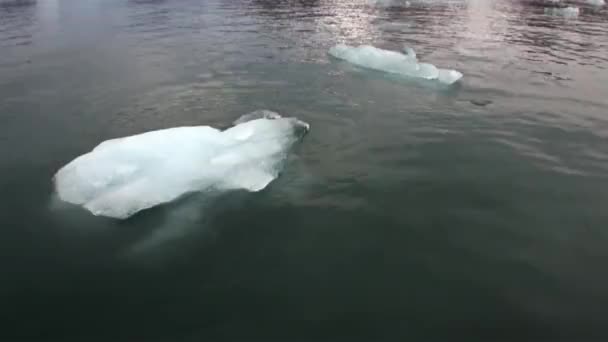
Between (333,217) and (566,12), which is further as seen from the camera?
(566,12)

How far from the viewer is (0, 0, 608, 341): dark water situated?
4543 mm

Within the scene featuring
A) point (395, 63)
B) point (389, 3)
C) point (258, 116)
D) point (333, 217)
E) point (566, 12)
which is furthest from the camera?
point (389, 3)

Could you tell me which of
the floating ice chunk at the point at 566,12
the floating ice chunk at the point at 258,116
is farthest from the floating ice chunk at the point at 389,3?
the floating ice chunk at the point at 258,116

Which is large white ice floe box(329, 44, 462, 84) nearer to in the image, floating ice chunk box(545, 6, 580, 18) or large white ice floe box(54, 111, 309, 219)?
large white ice floe box(54, 111, 309, 219)

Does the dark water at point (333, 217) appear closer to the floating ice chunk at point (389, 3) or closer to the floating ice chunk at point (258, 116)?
the floating ice chunk at point (258, 116)

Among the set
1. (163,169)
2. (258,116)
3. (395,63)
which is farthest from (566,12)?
(163,169)

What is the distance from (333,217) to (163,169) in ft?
8.94

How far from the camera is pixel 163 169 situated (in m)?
6.78

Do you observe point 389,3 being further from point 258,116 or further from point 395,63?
point 258,116

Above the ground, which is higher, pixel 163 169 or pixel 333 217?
pixel 163 169

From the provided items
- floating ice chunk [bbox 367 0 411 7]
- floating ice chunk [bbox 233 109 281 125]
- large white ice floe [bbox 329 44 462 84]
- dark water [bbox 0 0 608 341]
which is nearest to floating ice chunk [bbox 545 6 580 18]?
floating ice chunk [bbox 367 0 411 7]

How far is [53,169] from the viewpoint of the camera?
24.3 ft

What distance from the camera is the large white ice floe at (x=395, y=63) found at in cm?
1227

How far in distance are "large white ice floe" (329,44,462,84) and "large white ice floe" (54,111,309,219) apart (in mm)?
6204
